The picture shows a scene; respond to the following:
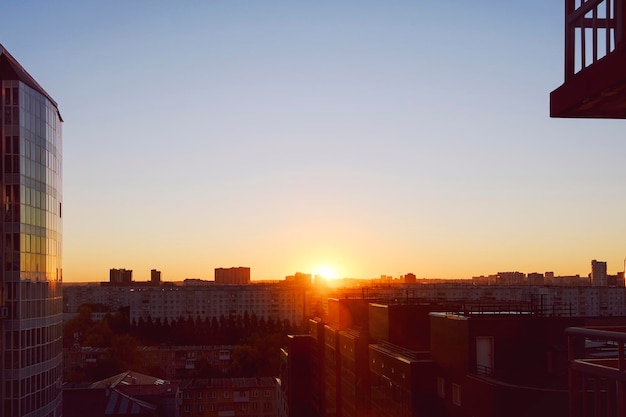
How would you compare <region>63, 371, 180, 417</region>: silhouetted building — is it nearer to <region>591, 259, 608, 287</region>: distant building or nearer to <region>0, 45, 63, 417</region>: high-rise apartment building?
<region>0, 45, 63, 417</region>: high-rise apartment building

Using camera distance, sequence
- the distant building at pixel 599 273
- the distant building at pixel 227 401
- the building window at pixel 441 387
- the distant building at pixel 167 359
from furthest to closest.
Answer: the distant building at pixel 599 273, the distant building at pixel 167 359, the distant building at pixel 227 401, the building window at pixel 441 387

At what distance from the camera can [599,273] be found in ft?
630

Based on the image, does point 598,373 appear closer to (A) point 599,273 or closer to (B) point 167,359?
(B) point 167,359

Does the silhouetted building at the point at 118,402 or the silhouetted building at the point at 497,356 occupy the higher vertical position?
the silhouetted building at the point at 497,356

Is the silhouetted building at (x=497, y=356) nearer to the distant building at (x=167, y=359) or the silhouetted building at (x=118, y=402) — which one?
the silhouetted building at (x=118, y=402)

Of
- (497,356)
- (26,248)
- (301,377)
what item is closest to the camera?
(497,356)

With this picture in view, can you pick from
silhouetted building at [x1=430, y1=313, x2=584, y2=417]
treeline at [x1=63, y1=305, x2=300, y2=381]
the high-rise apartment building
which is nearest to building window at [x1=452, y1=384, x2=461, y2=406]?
silhouetted building at [x1=430, y1=313, x2=584, y2=417]

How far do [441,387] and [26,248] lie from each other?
1762 cm

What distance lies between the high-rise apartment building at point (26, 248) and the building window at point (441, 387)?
53.9ft

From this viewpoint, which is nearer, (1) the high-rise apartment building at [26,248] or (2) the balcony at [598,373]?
(2) the balcony at [598,373]

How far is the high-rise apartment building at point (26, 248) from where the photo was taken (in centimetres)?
2942

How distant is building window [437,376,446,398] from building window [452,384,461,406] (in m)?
0.71

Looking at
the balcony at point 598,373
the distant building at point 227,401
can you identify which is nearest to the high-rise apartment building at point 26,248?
the balcony at point 598,373

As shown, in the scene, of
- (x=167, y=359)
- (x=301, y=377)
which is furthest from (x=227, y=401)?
(x=167, y=359)
